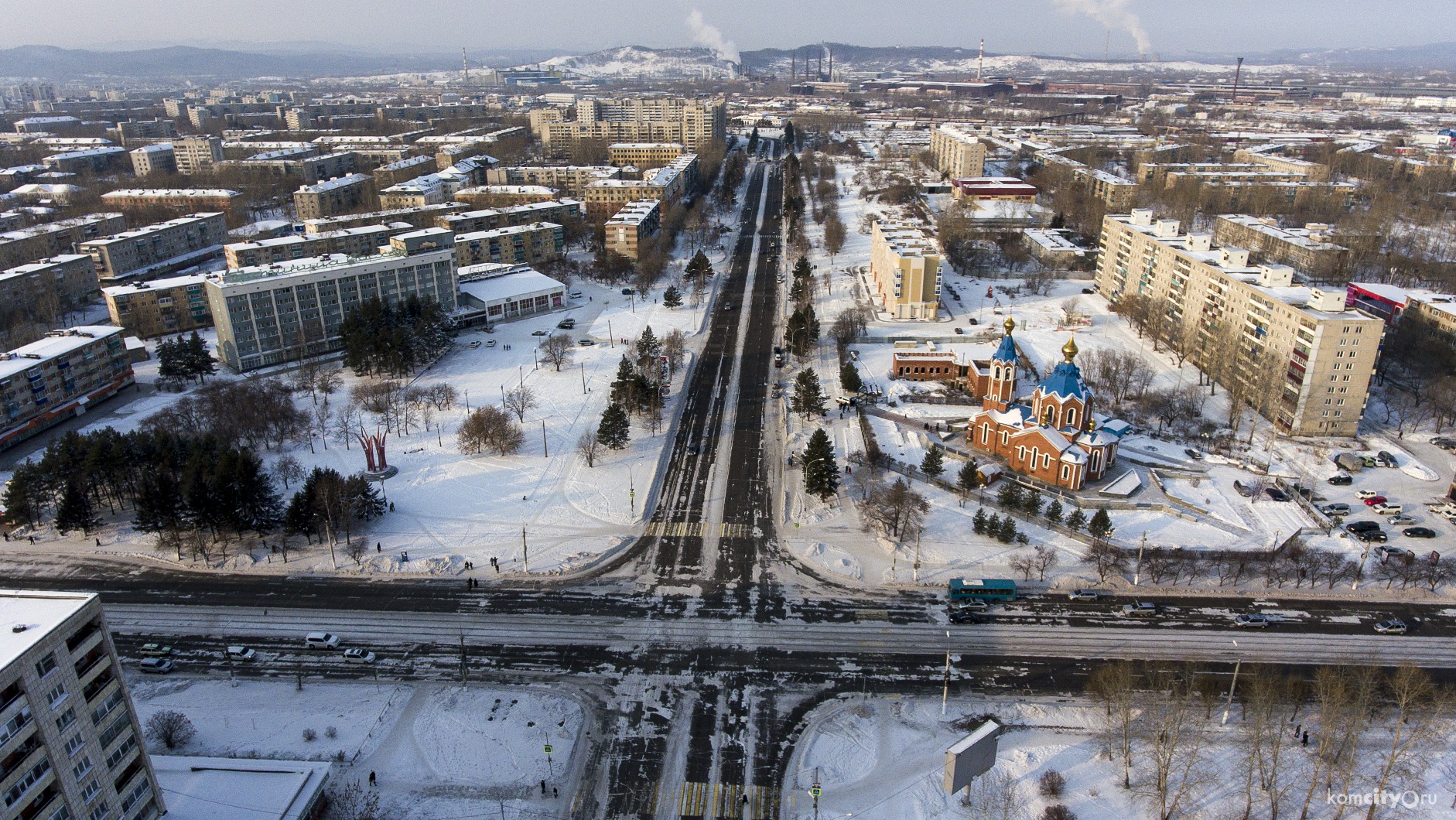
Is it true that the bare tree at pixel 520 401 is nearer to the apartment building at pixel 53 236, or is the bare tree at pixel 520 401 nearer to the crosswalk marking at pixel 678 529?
the crosswalk marking at pixel 678 529

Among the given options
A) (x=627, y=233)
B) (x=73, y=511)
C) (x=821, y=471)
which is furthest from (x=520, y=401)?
(x=627, y=233)

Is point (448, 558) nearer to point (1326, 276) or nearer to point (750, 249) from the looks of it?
point (750, 249)

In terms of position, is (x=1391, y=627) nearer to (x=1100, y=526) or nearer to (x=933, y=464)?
(x=1100, y=526)

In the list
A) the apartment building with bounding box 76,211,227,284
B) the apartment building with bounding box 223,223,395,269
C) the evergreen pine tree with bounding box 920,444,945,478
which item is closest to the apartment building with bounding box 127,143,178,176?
the apartment building with bounding box 76,211,227,284

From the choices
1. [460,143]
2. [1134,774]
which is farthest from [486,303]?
[460,143]

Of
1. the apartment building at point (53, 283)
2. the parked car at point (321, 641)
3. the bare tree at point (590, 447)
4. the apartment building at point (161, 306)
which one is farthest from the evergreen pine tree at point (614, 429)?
the apartment building at point (53, 283)

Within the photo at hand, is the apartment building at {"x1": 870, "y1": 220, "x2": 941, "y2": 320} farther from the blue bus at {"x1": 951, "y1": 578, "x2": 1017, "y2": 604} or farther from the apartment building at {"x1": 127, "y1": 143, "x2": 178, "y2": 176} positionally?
the apartment building at {"x1": 127, "y1": 143, "x2": 178, "y2": 176}
